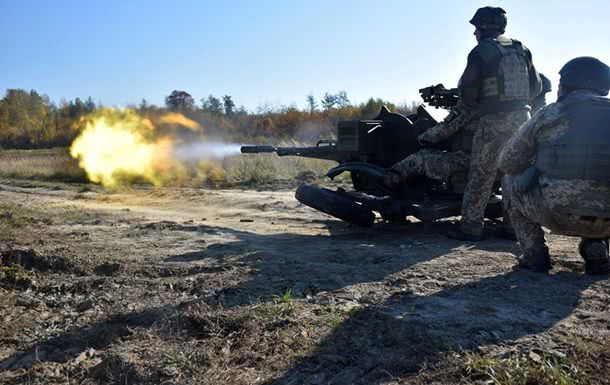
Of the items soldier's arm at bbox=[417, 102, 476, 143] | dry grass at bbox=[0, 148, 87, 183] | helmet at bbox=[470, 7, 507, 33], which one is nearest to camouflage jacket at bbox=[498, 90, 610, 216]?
soldier's arm at bbox=[417, 102, 476, 143]

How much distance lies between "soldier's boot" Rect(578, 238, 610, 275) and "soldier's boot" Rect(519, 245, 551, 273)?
1.08 feet

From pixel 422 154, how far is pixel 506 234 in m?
1.47

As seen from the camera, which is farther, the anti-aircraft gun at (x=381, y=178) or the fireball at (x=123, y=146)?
the fireball at (x=123, y=146)

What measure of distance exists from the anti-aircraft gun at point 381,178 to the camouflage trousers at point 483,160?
0.42 meters

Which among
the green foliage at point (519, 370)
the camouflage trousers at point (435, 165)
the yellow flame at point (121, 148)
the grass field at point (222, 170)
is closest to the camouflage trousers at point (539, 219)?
the camouflage trousers at point (435, 165)

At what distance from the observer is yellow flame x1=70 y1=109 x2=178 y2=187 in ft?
59.9

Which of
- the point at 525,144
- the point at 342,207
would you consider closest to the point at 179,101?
the point at 342,207

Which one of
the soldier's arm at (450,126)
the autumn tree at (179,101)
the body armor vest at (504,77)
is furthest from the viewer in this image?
the autumn tree at (179,101)

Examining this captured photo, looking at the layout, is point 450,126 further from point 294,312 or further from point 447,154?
point 294,312

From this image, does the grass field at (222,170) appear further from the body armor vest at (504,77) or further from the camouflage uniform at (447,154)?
the body armor vest at (504,77)

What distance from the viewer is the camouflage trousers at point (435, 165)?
7234 mm

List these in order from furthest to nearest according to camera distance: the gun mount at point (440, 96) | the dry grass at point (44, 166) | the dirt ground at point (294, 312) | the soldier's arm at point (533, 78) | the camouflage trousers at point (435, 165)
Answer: the dry grass at point (44, 166), the gun mount at point (440, 96), the camouflage trousers at point (435, 165), the soldier's arm at point (533, 78), the dirt ground at point (294, 312)

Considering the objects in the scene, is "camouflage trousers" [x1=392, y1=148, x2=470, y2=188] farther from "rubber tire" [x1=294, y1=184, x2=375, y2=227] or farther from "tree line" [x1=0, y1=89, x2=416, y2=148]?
"tree line" [x1=0, y1=89, x2=416, y2=148]

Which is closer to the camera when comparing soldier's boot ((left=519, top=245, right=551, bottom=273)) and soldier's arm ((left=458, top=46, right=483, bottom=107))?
soldier's boot ((left=519, top=245, right=551, bottom=273))
